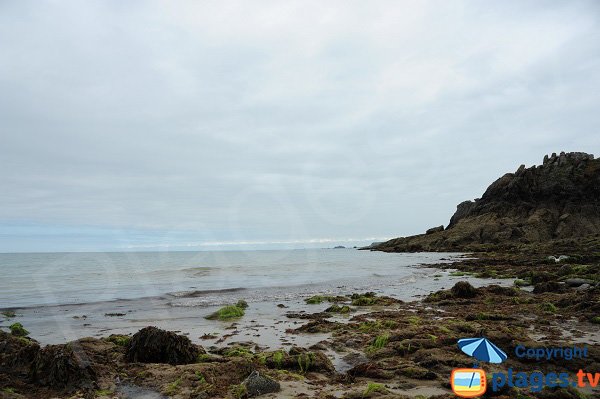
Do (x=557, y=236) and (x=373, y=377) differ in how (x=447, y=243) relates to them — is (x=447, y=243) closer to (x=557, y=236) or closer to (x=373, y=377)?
(x=557, y=236)

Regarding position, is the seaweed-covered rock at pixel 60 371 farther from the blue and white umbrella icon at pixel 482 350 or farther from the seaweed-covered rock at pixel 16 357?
the blue and white umbrella icon at pixel 482 350

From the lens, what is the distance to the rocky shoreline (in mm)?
5930

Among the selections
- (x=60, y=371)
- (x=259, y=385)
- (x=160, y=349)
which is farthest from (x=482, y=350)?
(x=60, y=371)

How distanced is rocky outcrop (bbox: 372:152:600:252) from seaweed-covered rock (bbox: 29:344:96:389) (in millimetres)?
62230

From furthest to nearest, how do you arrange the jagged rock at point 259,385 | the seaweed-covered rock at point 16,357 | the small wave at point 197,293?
the small wave at point 197,293 → the seaweed-covered rock at point 16,357 → the jagged rock at point 259,385

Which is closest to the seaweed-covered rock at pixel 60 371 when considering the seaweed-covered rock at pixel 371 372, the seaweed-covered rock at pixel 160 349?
the seaweed-covered rock at pixel 160 349

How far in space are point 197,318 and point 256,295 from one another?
649cm

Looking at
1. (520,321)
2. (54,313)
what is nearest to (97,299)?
(54,313)

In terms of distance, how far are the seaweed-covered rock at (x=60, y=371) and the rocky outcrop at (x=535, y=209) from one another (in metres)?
62.2

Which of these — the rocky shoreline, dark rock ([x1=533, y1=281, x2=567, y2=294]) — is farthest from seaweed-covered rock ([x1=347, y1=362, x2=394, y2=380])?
dark rock ([x1=533, y1=281, x2=567, y2=294])

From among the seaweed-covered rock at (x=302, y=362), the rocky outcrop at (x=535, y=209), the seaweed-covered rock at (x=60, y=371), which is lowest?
the seaweed-covered rock at (x=302, y=362)

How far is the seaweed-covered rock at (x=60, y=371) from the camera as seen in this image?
6285 mm

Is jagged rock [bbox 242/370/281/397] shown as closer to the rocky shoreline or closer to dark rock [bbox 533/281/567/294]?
the rocky shoreline

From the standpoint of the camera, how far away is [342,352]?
8.20m
